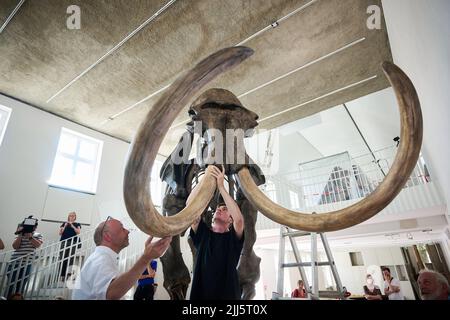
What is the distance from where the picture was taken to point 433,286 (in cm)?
224

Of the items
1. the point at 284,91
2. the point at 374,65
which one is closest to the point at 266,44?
the point at 284,91

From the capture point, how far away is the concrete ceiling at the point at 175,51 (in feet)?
15.9

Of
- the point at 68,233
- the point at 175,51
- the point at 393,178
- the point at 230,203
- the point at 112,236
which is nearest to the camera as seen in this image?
the point at 393,178

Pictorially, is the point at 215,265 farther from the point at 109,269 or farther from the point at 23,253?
the point at 23,253

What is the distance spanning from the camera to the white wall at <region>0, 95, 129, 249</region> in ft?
21.8

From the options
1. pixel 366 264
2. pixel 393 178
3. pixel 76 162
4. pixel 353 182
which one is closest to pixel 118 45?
pixel 76 162

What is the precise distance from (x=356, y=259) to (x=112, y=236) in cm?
1897

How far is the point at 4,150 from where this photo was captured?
Answer: 6777mm

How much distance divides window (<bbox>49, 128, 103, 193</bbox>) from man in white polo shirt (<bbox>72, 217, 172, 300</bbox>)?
274 inches

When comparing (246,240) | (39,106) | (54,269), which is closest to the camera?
(246,240)

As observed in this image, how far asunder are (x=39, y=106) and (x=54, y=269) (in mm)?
4753

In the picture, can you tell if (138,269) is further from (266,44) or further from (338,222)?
(266,44)

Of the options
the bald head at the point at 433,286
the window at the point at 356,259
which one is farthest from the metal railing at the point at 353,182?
the window at the point at 356,259

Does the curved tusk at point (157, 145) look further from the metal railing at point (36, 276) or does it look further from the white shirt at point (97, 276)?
the metal railing at point (36, 276)
